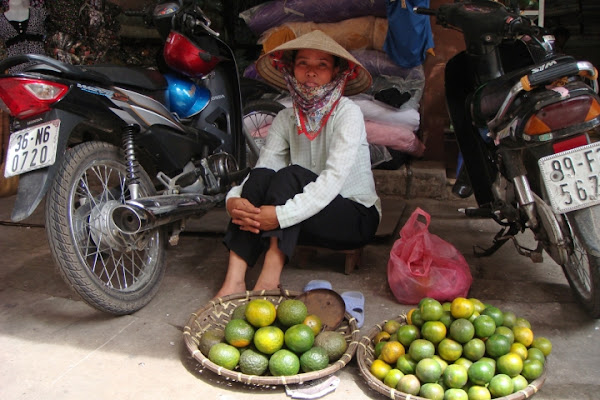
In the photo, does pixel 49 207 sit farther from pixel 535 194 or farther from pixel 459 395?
pixel 535 194

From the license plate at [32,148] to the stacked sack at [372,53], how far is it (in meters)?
2.61

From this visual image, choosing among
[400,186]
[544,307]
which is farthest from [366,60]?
[544,307]

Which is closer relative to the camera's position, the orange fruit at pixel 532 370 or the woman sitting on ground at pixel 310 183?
the orange fruit at pixel 532 370

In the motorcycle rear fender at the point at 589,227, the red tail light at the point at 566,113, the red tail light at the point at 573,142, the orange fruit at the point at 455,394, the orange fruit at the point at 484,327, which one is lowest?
the orange fruit at the point at 455,394

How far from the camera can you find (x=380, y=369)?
1.97 m

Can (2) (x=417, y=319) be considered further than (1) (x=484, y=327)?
Yes

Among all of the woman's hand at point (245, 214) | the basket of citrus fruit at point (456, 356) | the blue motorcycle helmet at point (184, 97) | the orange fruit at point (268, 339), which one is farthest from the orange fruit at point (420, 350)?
the blue motorcycle helmet at point (184, 97)

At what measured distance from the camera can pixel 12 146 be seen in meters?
2.24

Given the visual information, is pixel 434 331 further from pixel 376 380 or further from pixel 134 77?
pixel 134 77

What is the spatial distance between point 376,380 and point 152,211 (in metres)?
1.23

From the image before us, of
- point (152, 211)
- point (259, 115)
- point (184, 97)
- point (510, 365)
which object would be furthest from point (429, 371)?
point (259, 115)

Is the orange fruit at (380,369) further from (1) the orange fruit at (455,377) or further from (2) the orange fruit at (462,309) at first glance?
(2) the orange fruit at (462,309)

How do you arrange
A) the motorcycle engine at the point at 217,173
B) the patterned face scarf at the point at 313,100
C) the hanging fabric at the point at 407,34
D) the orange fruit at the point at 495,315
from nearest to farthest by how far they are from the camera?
the orange fruit at the point at 495,315 → the patterned face scarf at the point at 313,100 → the motorcycle engine at the point at 217,173 → the hanging fabric at the point at 407,34

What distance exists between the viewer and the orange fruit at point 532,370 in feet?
6.19
